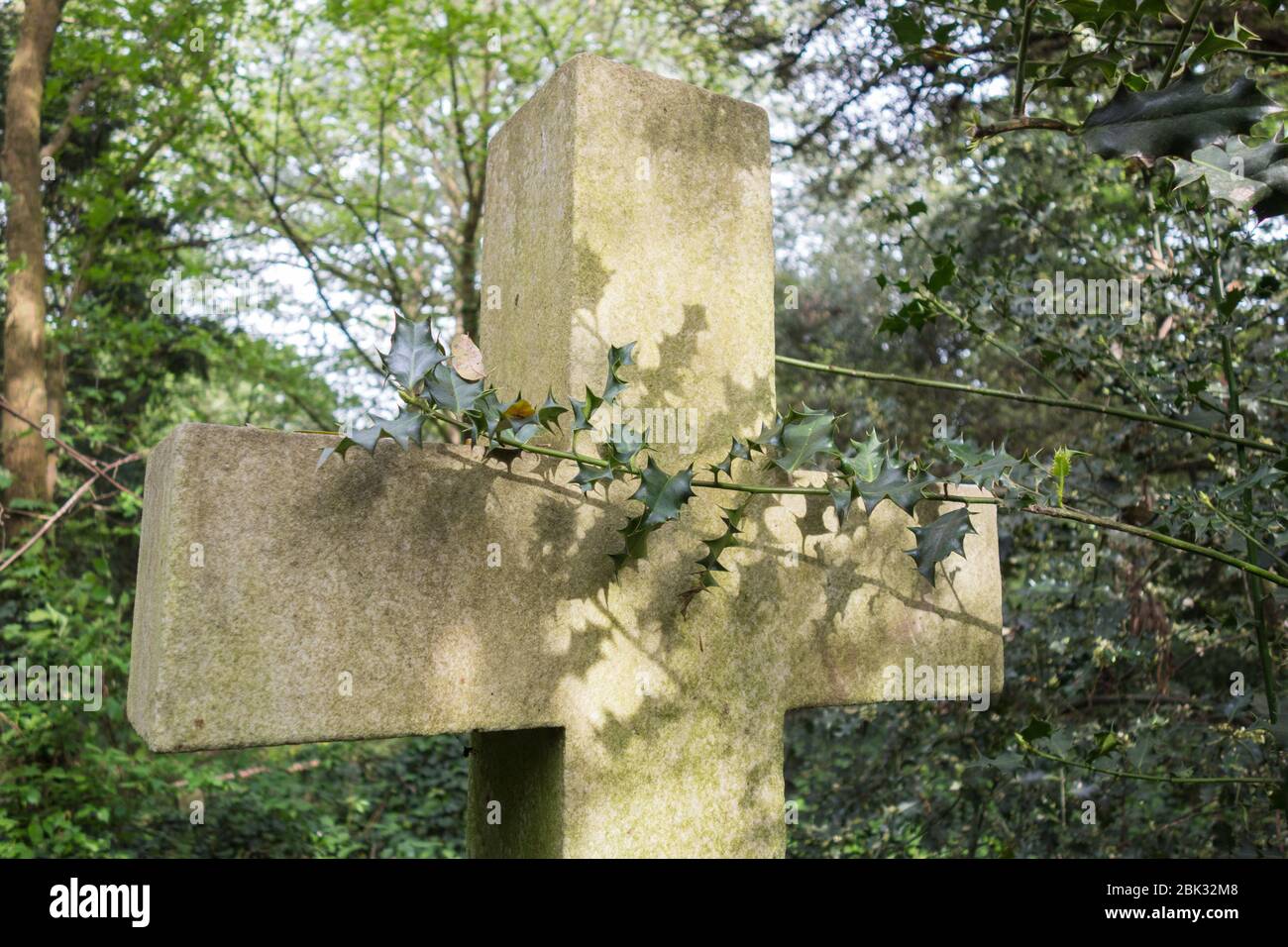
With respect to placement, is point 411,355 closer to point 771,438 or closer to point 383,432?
point 383,432

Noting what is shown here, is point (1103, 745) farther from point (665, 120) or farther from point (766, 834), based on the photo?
point (665, 120)

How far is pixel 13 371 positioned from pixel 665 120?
19.6ft

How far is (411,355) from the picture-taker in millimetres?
1555

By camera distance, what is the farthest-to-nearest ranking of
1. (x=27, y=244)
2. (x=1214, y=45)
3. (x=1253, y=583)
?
(x=27, y=244), (x=1253, y=583), (x=1214, y=45)

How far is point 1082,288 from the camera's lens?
12.3ft

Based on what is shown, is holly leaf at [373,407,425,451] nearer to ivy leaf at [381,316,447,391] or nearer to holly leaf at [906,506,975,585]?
ivy leaf at [381,316,447,391]

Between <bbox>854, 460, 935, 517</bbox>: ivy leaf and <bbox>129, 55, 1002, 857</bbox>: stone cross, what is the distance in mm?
416

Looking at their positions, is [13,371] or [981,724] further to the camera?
[13,371]

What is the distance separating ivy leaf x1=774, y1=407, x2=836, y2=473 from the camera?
1.67 m

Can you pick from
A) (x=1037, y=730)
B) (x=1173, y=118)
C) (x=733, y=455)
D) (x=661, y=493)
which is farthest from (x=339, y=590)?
(x=1173, y=118)

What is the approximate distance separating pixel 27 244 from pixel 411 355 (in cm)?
636

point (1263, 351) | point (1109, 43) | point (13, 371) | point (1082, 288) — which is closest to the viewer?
point (1109, 43)

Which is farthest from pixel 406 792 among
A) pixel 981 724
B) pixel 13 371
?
pixel 981 724

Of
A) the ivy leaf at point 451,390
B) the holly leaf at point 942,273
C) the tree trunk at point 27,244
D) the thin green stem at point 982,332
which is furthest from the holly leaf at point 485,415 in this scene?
the tree trunk at point 27,244
